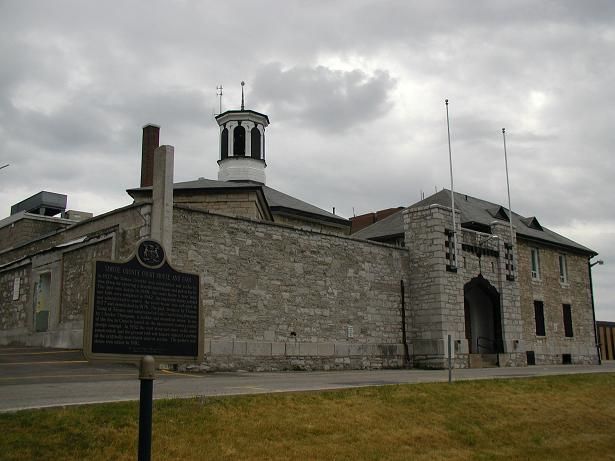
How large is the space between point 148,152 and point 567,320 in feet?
76.1

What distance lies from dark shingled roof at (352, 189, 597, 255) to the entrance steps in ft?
19.7

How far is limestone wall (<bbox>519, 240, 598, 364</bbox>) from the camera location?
1286 inches

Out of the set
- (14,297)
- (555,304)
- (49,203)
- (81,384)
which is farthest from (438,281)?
(49,203)

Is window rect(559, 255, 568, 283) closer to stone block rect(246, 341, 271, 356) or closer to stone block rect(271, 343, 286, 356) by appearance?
stone block rect(271, 343, 286, 356)

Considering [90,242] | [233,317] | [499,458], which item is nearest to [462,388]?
[499,458]

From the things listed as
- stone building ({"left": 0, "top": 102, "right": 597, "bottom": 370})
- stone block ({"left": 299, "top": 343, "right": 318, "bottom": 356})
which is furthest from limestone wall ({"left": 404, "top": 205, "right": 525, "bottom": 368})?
stone block ({"left": 299, "top": 343, "right": 318, "bottom": 356})

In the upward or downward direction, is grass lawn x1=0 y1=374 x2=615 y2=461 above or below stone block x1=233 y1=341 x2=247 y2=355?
below

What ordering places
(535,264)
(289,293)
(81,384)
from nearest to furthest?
(81,384), (289,293), (535,264)

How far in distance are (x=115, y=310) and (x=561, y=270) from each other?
106 ft

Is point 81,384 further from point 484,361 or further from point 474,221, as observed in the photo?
point 474,221

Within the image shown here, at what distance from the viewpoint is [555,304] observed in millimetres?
34750

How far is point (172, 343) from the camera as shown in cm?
845

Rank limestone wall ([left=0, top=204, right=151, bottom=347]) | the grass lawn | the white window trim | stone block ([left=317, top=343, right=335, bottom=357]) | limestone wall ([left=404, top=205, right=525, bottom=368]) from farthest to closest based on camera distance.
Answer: the white window trim → limestone wall ([left=404, top=205, right=525, bottom=368]) → stone block ([left=317, top=343, right=335, bottom=357]) → limestone wall ([left=0, top=204, right=151, bottom=347]) → the grass lawn

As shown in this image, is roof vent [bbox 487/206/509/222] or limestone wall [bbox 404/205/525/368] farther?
roof vent [bbox 487/206/509/222]
